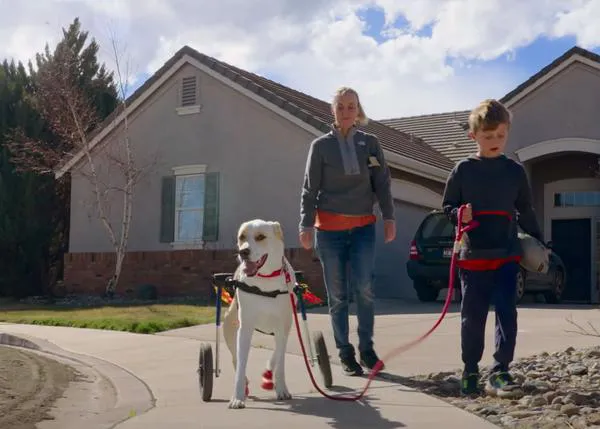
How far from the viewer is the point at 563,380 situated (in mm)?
6102

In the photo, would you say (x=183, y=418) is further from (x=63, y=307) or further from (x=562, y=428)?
(x=63, y=307)

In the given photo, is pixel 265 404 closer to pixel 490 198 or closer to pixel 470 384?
pixel 470 384

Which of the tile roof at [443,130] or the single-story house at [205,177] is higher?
the tile roof at [443,130]

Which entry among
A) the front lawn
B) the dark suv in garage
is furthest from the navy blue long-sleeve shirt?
the dark suv in garage

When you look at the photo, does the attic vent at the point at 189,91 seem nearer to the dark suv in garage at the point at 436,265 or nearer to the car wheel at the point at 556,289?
the dark suv in garage at the point at 436,265

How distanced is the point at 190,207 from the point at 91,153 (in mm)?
2886

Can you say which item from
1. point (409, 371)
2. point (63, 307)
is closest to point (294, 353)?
point (409, 371)

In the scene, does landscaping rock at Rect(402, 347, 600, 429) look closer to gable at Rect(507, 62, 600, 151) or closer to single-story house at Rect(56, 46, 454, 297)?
single-story house at Rect(56, 46, 454, 297)

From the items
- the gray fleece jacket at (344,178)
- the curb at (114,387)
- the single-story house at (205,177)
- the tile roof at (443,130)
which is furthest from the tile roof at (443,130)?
the gray fleece jacket at (344,178)

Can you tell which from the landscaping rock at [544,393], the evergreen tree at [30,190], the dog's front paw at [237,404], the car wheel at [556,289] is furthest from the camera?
the evergreen tree at [30,190]

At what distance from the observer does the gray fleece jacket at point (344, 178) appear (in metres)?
6.39

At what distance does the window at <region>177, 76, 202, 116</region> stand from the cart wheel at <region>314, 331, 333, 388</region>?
12954 millimetres

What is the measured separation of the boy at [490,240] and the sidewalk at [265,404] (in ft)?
1.61

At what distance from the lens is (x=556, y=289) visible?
14758 mm
